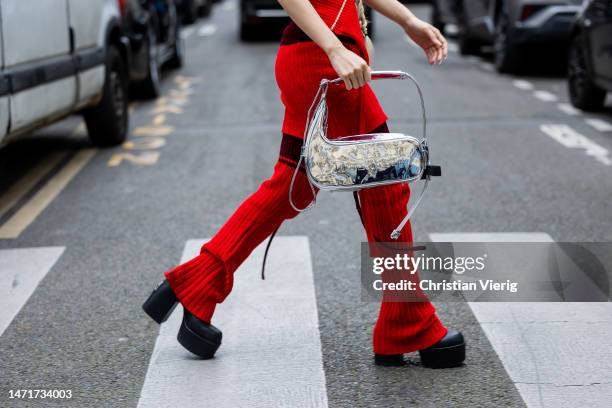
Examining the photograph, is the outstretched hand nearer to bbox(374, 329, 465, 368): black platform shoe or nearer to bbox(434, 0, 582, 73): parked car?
bbox(374, 329, 465, 368): black platform shoe

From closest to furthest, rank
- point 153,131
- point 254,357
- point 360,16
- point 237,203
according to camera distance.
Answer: point 360,16 → point 254,357 → point 237,203 → point 153,131

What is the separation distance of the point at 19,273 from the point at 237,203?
5.62 ft

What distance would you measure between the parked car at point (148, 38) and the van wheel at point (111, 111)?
1.58 feet

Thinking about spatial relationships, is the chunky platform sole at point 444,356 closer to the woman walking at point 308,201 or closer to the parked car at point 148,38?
the woman walking at point 308,201

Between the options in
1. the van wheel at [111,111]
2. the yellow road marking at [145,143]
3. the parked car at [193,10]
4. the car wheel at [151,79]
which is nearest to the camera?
the van wheel at [111,111]

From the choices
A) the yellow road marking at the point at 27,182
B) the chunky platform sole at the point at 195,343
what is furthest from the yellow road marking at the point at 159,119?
the chunky platform sole at the point at 195,343

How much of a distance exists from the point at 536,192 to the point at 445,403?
3377 mm

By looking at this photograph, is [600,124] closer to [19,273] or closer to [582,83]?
[582,83]

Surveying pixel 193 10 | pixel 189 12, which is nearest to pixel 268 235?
pixel 189 12

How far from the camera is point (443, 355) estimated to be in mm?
3574

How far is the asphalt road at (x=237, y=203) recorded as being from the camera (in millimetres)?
3609

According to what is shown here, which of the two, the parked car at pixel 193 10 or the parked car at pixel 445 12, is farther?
the parked car at pixel 193 10

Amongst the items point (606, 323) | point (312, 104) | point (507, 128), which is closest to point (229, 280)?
point (312, 104)

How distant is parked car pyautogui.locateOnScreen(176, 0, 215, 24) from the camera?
22.6 m
